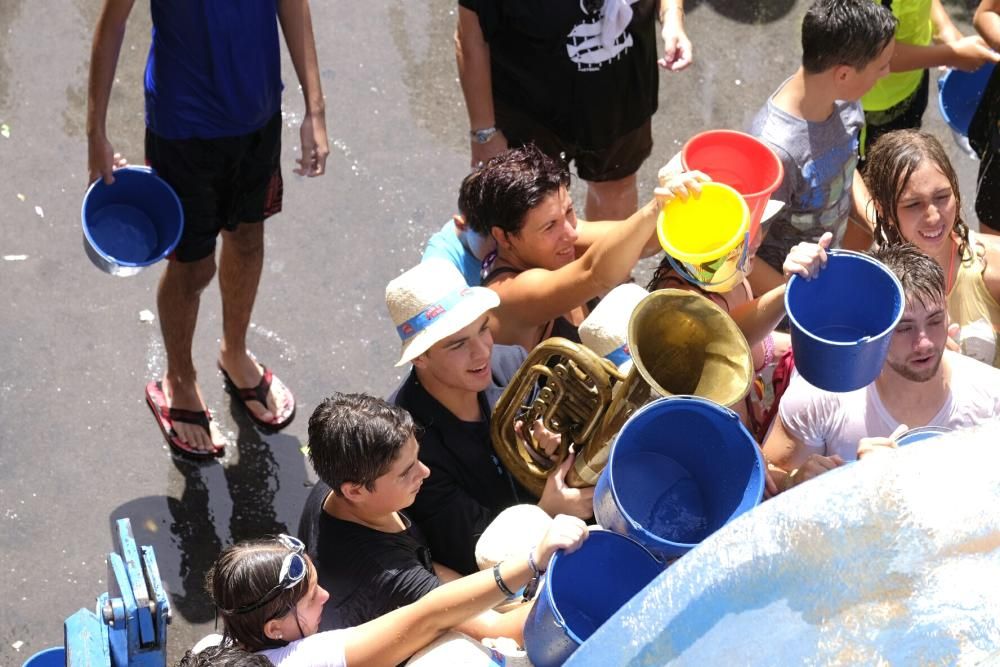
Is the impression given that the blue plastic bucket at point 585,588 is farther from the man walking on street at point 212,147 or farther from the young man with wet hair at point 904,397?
the man walking on street at point 212,147

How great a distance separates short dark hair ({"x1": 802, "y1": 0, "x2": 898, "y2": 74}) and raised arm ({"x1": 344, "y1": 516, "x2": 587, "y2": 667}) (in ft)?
7.58

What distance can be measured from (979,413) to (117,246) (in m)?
2.90

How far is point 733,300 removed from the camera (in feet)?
13.0

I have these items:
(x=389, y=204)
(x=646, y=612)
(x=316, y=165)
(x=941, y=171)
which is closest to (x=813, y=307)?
(x=941, y=171)

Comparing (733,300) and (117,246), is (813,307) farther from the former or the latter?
(117,246)

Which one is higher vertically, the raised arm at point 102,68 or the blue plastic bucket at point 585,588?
the raised arm at point 102,68

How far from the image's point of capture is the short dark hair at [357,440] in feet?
10.6

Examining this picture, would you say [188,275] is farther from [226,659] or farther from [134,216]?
[226,659]

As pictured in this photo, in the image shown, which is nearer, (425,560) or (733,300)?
(425,560)

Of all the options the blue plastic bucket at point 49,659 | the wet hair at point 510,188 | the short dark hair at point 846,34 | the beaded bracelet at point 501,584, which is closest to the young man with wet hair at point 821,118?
the short dark hair at point 846,34

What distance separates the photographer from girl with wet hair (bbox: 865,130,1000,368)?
402cm

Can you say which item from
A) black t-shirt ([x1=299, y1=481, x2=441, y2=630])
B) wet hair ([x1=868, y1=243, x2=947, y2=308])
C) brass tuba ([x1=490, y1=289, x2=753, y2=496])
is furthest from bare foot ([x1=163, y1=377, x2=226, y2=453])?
wet hair ([x1=868, y1=243, x2=947, y2=308])

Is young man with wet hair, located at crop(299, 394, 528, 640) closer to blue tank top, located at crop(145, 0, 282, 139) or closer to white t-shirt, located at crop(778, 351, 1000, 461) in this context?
white t-shirt, located at crop(778, 351, 1000, 461)


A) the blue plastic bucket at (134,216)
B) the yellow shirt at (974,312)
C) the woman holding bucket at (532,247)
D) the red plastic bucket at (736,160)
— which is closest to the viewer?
the red plastic bucket at (736,160)
